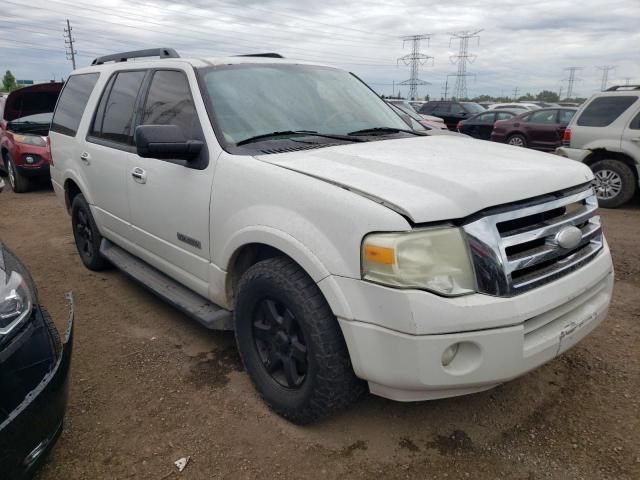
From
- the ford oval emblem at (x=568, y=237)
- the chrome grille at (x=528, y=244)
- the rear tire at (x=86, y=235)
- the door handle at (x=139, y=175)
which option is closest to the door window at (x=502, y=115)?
the rear tire at (x=86, y=235)

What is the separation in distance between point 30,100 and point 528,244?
33.5ft

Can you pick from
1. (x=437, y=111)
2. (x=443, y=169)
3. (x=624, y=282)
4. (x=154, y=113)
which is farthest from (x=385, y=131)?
(x=437, y=111)

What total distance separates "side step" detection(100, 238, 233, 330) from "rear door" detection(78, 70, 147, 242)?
129mm

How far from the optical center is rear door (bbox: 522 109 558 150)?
12516 mm

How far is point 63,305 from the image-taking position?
4086 millimetres

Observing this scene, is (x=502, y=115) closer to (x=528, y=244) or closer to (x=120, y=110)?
(x=120, y=110)

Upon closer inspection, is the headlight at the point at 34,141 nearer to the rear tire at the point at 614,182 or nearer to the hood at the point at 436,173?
the hood at the point at 436,173

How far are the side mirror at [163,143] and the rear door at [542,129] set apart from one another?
39.1 feet

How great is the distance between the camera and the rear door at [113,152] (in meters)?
3.67

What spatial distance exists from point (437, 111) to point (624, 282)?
1557 cm

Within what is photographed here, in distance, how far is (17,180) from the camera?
29.7 ft

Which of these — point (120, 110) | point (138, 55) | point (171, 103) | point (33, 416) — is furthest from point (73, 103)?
point (33, 416)

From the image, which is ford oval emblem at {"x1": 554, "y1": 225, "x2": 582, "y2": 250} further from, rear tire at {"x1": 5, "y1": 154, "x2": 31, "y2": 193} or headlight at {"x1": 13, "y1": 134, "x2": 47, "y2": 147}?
rear tire at {"x1": 5, "y1": 154, "x2": 31, "y2": 193}

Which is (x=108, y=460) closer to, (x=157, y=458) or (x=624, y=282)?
(x=157, y=458)
